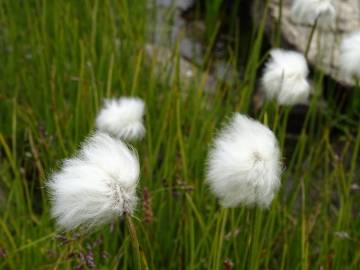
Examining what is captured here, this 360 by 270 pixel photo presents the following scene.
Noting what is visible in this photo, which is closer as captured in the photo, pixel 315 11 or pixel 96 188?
pixel 96 188

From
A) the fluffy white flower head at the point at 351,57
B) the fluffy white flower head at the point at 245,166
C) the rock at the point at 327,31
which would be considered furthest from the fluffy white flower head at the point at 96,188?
the rock at the point at 327,31

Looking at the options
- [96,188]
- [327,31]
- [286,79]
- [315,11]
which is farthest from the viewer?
[327,31]

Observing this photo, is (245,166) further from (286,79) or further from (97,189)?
(286,79)

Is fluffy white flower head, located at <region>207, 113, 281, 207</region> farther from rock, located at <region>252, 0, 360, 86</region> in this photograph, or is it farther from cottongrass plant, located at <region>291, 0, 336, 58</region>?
rock, located at <region>252, 0, 360, 86</region>

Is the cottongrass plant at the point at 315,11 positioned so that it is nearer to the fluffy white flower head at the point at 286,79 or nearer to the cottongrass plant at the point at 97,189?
the fluffy white flower head at the point at 286,79

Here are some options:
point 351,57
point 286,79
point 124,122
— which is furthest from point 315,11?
point 124,122

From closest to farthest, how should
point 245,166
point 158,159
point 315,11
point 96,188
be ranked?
point 96,188 → point 245,166 → point 315,11 → point 158,159

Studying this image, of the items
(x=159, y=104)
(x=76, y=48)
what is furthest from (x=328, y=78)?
(x=76, y=48)

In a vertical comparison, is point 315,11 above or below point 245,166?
above
